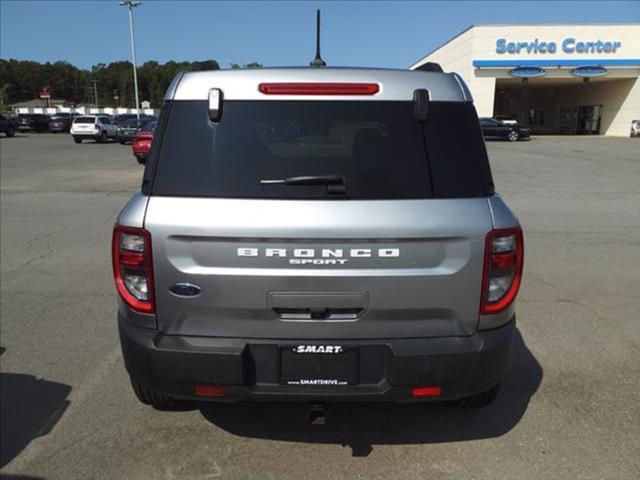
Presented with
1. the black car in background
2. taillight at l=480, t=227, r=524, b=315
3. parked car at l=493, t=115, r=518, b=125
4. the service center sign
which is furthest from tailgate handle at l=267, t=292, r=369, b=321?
the service center sign

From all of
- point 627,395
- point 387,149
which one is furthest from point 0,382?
point 627,395

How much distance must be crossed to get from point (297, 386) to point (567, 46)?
42.1 meters

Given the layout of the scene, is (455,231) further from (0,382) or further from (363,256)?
(0,382)

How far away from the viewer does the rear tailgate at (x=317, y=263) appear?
228 cm

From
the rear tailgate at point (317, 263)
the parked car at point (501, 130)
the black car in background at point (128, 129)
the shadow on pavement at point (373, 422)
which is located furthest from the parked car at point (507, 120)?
the rear tailgate at point (317, 263)

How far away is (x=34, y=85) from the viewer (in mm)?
145875

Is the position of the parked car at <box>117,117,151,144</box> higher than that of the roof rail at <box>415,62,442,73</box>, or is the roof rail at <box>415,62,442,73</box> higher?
the roof rail at <box>415,62,442,73</box>

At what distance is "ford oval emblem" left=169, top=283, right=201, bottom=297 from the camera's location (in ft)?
7.66

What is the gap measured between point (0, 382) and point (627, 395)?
4.15m

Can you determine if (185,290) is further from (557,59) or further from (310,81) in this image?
(557,59)

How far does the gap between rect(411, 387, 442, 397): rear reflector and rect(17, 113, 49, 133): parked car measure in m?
52.7

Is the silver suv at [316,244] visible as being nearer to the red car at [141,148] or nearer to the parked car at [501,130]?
the red car at [141,148]

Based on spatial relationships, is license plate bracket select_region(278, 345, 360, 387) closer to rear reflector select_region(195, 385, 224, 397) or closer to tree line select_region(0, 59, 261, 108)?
rear reflector select_region(195, 385, 224, 397)

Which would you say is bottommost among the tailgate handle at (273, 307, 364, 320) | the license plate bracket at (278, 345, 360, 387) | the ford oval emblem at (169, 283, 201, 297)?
the license plate bracket at (278, 345, 360, 387)
